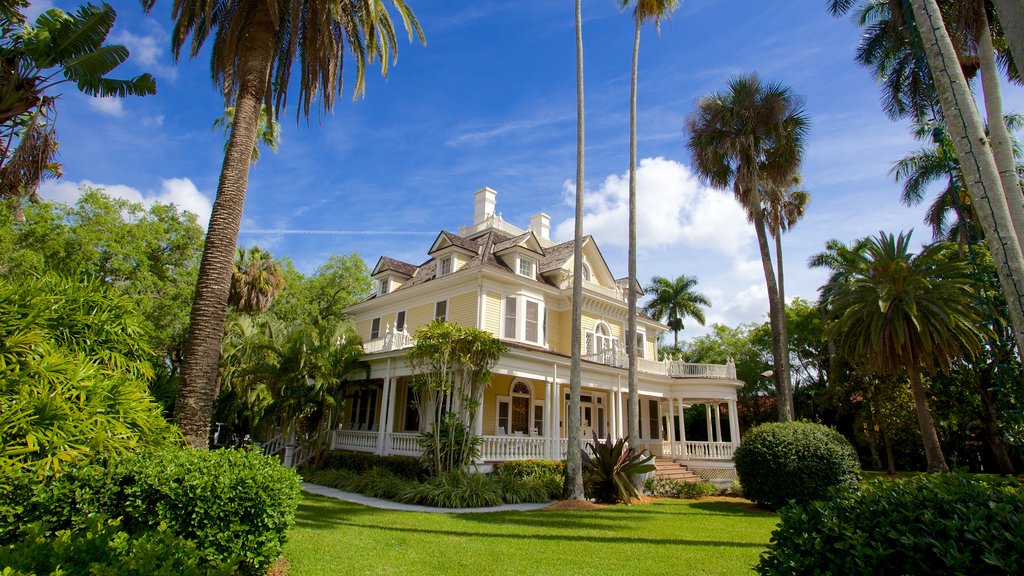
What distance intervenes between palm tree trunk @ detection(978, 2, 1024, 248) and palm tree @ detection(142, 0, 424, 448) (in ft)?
38.0

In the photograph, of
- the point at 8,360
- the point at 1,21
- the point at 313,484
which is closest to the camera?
the point at 8,360

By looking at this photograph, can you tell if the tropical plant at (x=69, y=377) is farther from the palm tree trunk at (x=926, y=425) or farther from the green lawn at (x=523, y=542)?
the palm tree trunk at (x=926, y=425)

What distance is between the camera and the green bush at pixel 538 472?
1645 centimetres

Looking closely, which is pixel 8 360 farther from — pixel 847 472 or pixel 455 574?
pixel 847 472

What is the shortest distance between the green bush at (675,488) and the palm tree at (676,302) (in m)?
31.5

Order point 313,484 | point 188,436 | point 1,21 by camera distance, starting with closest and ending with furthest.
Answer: point 188,436 < point 1,21 < point 313,484

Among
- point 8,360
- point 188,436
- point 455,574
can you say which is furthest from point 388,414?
point 8,360

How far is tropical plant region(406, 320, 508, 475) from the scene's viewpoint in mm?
16016

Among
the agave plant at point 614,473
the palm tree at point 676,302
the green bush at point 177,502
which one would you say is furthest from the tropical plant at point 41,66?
the palm tree at point 676,302

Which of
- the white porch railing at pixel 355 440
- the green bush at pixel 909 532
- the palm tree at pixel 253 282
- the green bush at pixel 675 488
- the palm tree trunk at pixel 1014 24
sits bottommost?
the green bush at pixel 675 488

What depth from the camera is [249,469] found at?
624cm

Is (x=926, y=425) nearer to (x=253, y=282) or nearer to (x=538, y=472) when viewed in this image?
(x=538, y=472)

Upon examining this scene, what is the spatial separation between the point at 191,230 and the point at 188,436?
917 inches

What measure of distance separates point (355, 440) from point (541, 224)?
16147 millimetres
